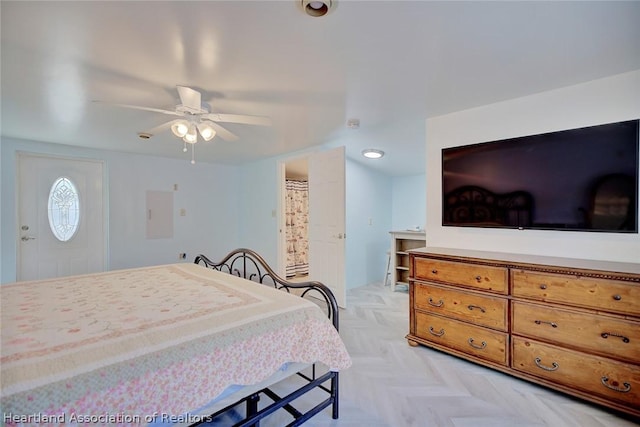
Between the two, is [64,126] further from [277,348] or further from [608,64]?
[608,64]

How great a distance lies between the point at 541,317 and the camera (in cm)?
196

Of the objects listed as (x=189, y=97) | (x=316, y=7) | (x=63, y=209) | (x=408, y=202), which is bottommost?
(x=63, y=209)

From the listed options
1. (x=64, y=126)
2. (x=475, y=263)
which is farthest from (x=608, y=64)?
(x=64, y=126)

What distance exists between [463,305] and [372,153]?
7.74ft

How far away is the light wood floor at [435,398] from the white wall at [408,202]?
268 cm

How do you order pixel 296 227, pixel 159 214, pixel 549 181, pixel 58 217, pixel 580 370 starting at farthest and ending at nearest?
pixel 296 227, pixel 159 214, pixel 58 217, pixel 549 181, pixel 580 370

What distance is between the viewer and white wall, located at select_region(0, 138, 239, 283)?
3.56 meters

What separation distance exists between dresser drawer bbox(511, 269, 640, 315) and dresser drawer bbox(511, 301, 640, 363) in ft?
0.22

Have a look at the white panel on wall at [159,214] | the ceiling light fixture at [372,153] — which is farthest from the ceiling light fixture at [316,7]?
the white panel on wall at [159,214]

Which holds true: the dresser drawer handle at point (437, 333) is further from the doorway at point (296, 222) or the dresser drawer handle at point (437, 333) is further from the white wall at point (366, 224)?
the doorway at point (296, 222)

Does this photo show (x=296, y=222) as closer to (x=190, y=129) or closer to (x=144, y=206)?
(x=144, y=206)

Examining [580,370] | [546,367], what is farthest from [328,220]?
[580,370]

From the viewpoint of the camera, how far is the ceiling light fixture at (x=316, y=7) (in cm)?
129

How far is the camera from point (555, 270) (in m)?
1.90
